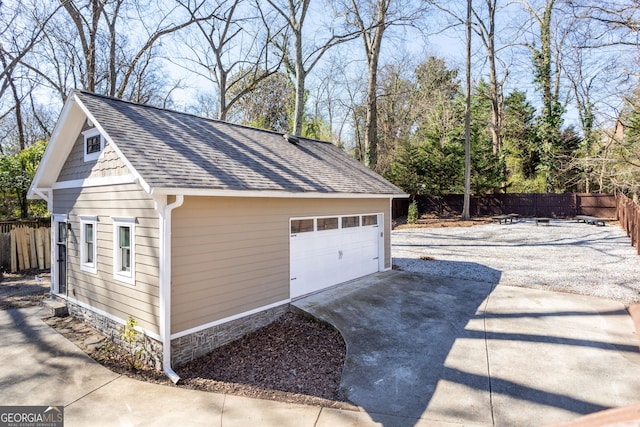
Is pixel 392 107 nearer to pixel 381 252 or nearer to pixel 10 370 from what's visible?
pixel 381 252

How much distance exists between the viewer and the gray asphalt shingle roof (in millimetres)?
5762

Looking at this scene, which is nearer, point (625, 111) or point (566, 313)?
point (566, 313)

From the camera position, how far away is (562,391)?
474 centimetres

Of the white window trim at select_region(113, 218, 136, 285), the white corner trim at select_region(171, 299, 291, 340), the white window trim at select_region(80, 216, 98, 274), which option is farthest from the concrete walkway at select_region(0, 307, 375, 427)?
the white window trim at select_region(80, 216, 98, 274)

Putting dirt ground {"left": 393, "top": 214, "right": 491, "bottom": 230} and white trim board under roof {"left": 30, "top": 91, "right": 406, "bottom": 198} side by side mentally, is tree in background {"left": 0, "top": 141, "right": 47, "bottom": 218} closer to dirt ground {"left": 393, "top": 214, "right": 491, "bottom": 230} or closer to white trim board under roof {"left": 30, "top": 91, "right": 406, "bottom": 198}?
white trim board under roof {"left": 30, "top": 91, "right": 406, "bottom": 198}

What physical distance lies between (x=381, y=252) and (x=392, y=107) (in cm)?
2059

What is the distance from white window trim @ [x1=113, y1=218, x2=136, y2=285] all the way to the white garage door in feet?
10.1

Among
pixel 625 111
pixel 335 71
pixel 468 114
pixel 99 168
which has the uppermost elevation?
pixel 335 71

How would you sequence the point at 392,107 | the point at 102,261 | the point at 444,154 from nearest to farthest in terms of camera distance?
the point at 102,261
the point at 444,154
the point at 392,107

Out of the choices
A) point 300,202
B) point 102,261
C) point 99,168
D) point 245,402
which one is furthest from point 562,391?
point 99,168

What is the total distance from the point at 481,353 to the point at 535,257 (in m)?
8.23

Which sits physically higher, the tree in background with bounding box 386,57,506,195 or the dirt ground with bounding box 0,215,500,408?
the tree in background with bounding box 386,57,506,195

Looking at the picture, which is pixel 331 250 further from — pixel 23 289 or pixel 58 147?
pixel 23 289

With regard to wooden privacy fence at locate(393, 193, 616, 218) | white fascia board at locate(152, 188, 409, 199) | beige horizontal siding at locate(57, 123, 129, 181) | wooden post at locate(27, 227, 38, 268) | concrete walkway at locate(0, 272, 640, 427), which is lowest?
concrete walkway at locate(0, 272, 640, 427)
